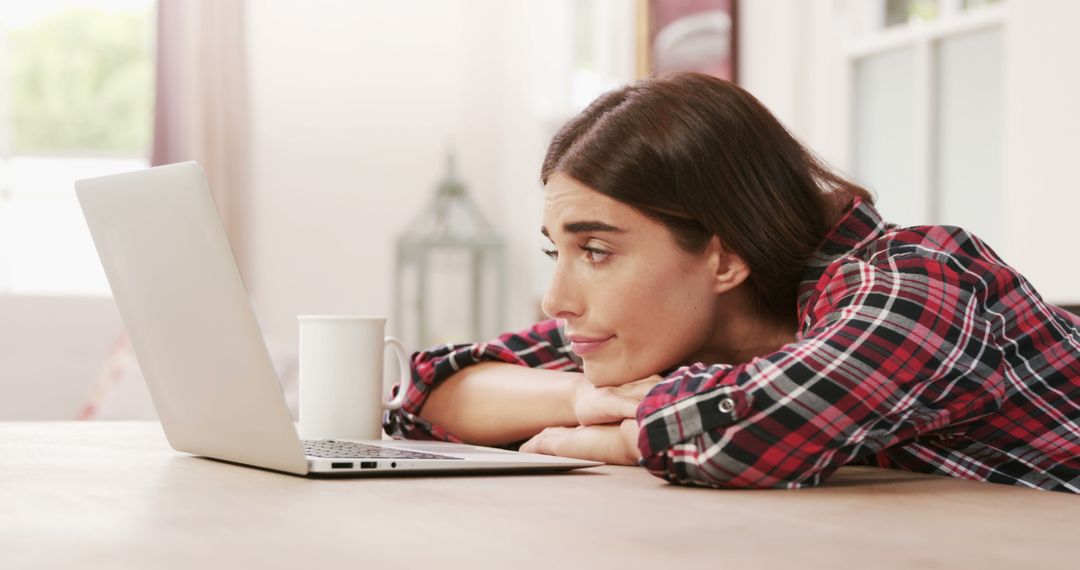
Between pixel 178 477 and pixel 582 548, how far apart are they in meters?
0.43

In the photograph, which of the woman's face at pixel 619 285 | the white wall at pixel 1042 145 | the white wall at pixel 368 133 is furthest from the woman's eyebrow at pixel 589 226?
the white wall at pixel 368 133

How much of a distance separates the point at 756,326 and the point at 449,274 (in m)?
4.27

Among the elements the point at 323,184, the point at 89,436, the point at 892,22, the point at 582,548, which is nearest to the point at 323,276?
the point at 323,184

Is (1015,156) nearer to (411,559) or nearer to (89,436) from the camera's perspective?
(89,436)

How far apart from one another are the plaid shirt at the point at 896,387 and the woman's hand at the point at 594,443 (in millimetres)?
93

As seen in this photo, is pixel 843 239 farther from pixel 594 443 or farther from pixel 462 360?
pixel 462 360

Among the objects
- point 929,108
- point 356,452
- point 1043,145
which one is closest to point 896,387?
point 356,452

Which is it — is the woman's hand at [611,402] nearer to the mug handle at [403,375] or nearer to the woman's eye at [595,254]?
the woman's eye at [595,254]

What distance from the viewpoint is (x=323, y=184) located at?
536 cm

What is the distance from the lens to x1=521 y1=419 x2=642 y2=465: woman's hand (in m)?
1.06

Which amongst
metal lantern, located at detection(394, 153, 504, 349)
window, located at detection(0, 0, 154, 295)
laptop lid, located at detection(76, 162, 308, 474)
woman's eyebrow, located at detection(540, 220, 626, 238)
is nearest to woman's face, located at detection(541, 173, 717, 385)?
woman's eyebrow, located at detection(540, 220, 626, 238)

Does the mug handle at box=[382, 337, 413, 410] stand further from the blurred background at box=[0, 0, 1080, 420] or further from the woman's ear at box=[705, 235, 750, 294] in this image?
the blurred background at box=[0, 0, 1080, 420]

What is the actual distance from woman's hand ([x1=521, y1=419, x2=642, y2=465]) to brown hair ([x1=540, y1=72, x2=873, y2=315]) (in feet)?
0.63

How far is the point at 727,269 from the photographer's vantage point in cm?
118
